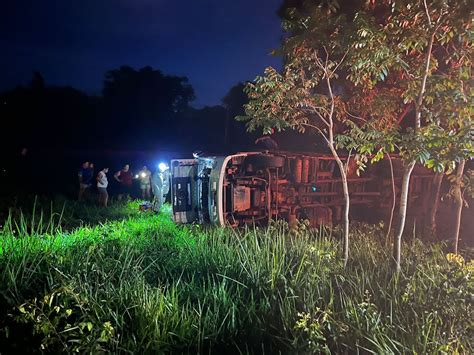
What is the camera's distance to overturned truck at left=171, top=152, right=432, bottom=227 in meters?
8.47

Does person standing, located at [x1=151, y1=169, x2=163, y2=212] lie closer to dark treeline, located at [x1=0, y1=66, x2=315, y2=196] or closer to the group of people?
the group of people

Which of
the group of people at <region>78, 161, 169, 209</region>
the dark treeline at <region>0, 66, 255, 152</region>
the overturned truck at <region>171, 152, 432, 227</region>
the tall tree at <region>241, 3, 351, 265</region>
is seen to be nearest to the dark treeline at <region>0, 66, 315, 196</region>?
the dark treeline at <region>0, 66, 255, 152</region>

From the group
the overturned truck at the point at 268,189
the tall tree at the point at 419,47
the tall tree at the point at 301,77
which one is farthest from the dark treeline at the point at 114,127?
the tall tree at the point at 419,47

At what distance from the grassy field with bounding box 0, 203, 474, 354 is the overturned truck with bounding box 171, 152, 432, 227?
2.60 metres

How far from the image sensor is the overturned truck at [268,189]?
8.47 meters

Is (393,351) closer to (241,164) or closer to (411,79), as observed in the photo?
(411,79)

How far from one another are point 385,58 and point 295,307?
10.2ft

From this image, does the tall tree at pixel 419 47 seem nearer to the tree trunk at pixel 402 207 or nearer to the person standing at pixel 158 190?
the tree trunk at pixel 402 207

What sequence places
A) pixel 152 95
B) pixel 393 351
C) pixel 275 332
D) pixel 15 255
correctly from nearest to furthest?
1. pixel 393 351
2. pixel 275 332
3. pixel 15 255
4. pixel 152 95

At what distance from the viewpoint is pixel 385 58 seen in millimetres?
5156

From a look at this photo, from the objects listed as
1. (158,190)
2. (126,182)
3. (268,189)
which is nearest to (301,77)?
(268,189)

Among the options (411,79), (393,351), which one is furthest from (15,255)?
(411,79)

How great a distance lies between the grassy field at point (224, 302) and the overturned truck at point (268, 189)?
2.60 meters

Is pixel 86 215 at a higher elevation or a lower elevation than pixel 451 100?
lower
